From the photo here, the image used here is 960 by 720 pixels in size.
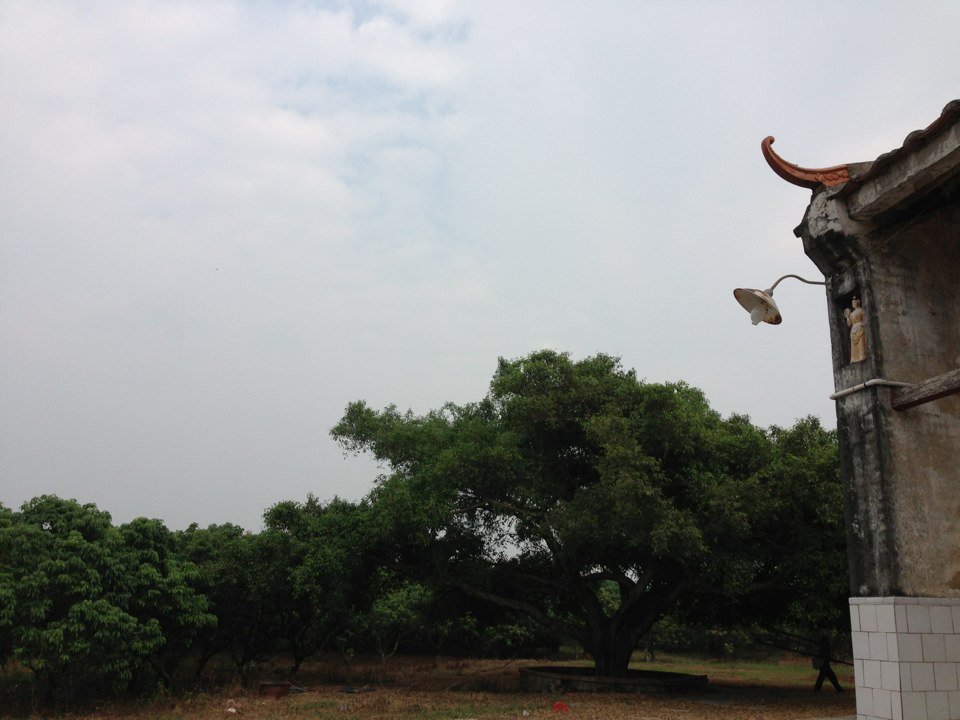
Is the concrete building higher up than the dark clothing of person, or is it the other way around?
the concrete building

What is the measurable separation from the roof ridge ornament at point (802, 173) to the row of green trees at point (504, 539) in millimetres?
6315

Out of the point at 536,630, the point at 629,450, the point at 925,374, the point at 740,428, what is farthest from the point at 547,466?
the point at 536,630

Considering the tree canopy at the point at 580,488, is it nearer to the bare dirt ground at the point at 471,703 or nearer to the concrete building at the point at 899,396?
the bare dirt ground at the point at 471,703

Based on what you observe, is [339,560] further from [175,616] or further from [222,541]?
[222,541]

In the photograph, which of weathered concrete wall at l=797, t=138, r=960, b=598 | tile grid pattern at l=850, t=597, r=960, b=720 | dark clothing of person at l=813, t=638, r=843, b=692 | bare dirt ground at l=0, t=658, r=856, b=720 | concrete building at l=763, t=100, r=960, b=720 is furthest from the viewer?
dark clothing of person at l=813, t=638, r=843, b=692

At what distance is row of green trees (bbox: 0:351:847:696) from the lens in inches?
562

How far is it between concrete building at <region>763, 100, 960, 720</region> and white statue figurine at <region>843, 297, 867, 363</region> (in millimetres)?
13

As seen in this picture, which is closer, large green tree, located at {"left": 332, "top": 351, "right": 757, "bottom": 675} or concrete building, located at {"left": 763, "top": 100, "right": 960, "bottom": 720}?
concrete building, located at {"left": 763, "top": 100, "right": 960, "bottom": 720}

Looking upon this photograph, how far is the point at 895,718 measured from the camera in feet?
23.9

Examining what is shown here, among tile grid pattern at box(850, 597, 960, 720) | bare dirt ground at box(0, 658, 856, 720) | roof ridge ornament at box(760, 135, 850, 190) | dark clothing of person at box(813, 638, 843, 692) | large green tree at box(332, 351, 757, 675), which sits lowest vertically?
bare dirt ground at box(0, 658, 856, 720)

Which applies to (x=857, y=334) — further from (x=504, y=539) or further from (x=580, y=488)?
(x=504, y=539)

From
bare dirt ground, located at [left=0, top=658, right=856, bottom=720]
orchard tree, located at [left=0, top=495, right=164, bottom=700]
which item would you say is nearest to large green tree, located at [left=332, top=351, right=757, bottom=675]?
bare dirt ground, located at [left=0, top=658, right=856, bottom=720]

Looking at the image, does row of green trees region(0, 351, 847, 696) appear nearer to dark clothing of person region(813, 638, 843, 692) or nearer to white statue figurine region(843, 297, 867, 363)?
dark clothing of person region(813, 638, 843, 692)

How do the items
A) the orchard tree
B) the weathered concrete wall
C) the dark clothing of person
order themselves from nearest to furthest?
the weathered concrete wall, the orchard tree, the dark clothing of person
